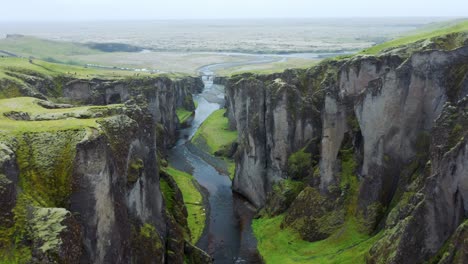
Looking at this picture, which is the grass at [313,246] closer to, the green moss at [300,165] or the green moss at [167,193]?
the green moss at [300,165]

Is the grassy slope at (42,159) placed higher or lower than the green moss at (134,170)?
higher

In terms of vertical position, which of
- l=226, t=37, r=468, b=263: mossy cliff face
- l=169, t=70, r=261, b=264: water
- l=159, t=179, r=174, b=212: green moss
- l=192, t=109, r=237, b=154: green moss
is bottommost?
l=169, t=70, r=261, b=264: water

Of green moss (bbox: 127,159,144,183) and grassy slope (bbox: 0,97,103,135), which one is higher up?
grassy slope (bbox: 0,97,103,135)

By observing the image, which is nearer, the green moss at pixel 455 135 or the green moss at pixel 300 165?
the green moss at pixel 455 135

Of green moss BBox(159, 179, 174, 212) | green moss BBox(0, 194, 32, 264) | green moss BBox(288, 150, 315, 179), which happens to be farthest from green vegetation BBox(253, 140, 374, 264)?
green moss BBox(0, 194, 32, 264)

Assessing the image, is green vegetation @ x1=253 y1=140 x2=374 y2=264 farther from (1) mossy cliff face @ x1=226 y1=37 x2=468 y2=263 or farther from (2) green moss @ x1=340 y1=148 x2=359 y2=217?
(1) mossy cliff face @ x1=226 y1=37 x2=468 y2=263

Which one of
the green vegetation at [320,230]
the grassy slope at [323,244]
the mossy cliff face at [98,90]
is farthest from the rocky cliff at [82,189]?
the mossy cliff face at [98,90]

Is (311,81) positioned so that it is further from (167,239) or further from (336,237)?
(167,239)
